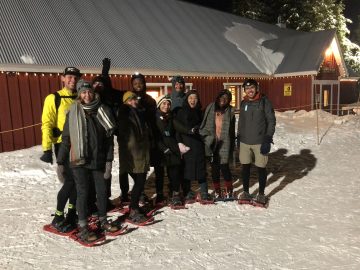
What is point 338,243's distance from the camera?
3.98 metres

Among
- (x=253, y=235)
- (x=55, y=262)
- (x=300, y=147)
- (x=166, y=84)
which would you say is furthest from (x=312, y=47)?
(x=55, y=262)

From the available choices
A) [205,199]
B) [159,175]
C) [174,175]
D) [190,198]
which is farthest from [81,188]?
[205,199]

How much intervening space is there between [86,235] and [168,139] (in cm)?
185

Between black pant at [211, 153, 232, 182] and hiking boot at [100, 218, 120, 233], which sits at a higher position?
black pant at [211, 153, 232, 182]

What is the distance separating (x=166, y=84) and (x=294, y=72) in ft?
27.0

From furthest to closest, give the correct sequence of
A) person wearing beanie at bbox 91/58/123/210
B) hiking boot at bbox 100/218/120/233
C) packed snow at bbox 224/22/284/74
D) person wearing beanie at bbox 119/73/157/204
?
packed snow at bbox 224/22/284/74, person wearing beanie at bbox 119/73/157/204, person wearing beanie at bbox 91/58/123/210, hiking boot at bbox 100/218/120/233

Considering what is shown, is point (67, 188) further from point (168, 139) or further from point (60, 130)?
point (168, 139)

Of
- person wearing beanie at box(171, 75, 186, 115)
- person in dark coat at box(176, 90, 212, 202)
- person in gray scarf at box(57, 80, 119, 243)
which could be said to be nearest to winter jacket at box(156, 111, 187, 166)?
person in dark coat at box(176, 90, 212, 202)

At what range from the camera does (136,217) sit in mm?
4512

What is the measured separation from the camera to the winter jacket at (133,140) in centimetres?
434

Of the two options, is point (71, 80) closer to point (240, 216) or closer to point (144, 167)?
point (144, 167)

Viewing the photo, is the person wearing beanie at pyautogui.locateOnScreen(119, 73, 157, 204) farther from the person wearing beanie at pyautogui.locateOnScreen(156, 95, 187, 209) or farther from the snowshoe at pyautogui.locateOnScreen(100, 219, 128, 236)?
the snowshoe at pyautogui.locateOnScreen(100, 219, 128, 236)

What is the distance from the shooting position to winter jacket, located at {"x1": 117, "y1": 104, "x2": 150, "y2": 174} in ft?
14.3

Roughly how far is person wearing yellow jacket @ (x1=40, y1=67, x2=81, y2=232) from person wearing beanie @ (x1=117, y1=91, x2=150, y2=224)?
2.29 feet
